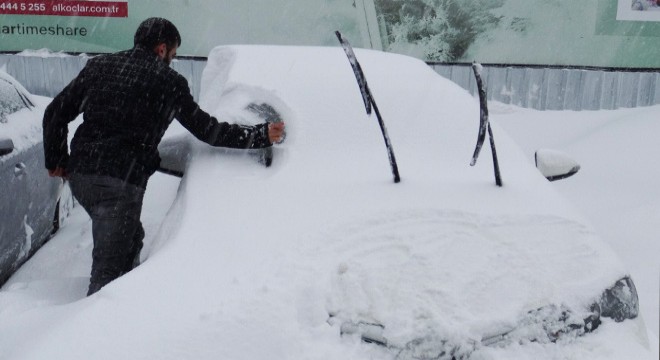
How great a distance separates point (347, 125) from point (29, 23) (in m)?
6.58

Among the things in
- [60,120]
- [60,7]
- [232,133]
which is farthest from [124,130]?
[60,7]

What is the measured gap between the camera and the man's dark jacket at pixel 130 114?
9.06 ft

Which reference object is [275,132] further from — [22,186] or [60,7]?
[60,7]

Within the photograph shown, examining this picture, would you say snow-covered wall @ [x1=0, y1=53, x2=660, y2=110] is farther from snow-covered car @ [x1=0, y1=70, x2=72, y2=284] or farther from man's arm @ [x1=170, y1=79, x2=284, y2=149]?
man's arm @ [x1=170, y1=79, x2=284, y2=149]

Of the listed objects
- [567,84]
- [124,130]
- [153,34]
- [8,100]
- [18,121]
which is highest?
[153,34]

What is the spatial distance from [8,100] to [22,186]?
2.23ft

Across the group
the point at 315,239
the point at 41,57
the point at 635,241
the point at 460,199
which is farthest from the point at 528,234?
the point at 41,57

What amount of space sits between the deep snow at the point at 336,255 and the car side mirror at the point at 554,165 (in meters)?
0.13

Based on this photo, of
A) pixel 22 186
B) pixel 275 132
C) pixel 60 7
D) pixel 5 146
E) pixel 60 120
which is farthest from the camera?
pixel 60 7

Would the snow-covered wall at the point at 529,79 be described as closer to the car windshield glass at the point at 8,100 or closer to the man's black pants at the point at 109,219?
the car windshield glass at the point at 8,100

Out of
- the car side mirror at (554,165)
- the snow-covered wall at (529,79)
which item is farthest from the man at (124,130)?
the snow-covered wall at (529,79)

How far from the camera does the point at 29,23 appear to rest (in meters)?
8.05

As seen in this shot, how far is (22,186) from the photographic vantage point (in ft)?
11.9

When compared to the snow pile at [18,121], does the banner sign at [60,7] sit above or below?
above
